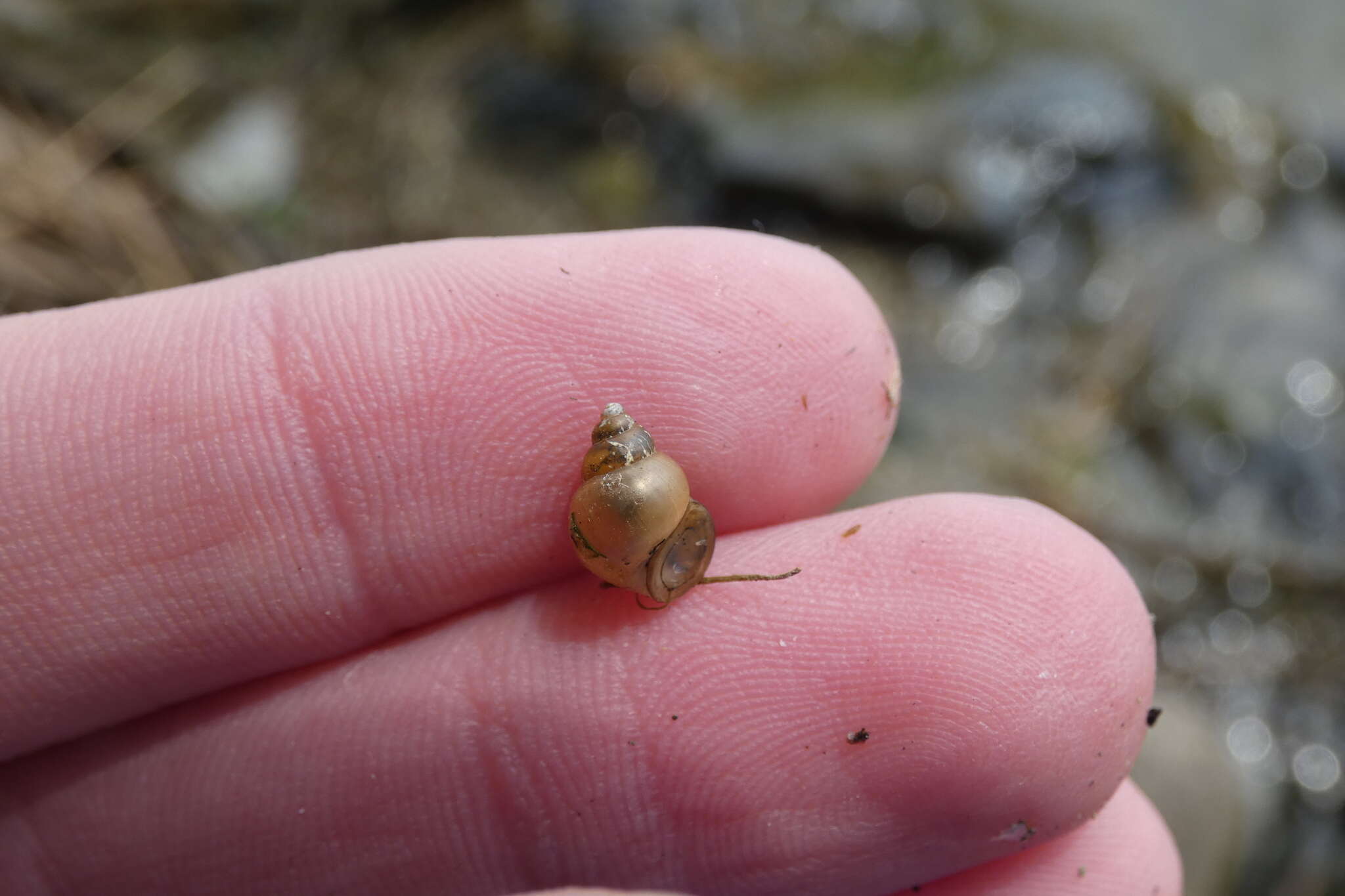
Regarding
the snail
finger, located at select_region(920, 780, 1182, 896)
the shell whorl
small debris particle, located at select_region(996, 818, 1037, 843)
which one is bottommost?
finger, located at select_region(920, 780, 1182, 896)

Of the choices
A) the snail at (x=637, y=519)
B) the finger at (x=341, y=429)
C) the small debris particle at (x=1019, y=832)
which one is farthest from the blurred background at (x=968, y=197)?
the snail at (x=637, y=519)

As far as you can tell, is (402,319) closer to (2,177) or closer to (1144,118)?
(2,177)

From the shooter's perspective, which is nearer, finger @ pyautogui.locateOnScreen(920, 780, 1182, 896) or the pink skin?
the pink skin

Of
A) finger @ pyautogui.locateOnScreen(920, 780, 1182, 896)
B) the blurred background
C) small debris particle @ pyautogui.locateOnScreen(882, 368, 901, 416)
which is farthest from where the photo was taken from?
the blurred background

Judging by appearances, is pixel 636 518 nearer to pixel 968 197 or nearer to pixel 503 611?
pixel 503 611

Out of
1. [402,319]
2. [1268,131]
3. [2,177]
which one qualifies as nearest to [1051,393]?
[1268,131]

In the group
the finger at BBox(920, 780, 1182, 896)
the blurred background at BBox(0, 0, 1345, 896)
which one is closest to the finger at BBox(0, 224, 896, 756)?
the finger at BBox(920, 780, 1182, 896)

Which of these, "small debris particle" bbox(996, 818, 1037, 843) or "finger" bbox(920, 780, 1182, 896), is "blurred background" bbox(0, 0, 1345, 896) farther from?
"small debris particle" bbox(996, 818, 1037, 843)

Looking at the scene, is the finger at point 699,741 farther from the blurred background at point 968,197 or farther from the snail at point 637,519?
the blurred background at point 968,197
